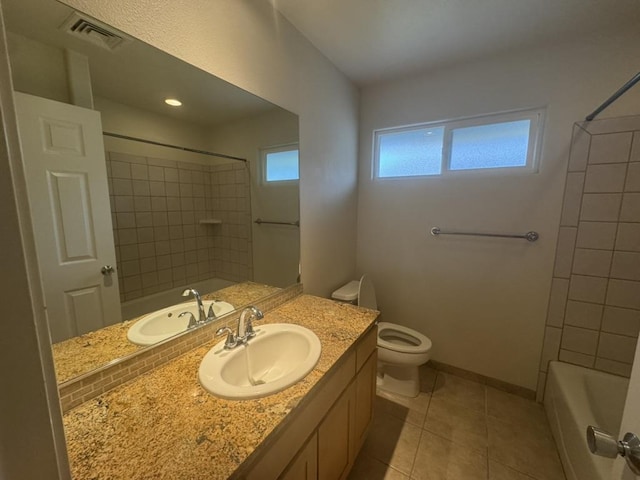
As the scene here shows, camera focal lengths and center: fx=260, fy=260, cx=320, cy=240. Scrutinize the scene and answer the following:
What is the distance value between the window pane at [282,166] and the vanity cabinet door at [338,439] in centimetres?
117

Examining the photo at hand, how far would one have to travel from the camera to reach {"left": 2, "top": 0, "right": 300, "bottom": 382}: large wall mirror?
0.73 metres

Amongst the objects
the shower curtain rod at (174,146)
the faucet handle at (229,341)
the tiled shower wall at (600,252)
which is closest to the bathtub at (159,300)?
the faucet handle at (229,341)

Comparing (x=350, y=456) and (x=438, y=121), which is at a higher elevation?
(x=438, y=121)

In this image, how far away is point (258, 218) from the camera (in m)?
1.47

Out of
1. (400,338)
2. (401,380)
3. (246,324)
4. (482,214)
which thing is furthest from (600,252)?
(246,324)

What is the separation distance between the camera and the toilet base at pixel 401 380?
192 cm

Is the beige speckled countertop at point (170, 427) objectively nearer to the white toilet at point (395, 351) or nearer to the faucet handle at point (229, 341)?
the faucet handle at point (229, 341)

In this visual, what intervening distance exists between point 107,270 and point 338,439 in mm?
1135

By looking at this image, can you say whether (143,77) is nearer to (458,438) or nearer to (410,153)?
(410,153)

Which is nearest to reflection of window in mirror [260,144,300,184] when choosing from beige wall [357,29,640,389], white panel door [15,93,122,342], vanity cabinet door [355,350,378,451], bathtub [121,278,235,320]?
bathtub [121,278,235,320]

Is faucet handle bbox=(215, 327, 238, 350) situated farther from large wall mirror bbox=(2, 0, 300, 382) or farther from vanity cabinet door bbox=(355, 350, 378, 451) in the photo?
vanity cabinet door bbox=(355, 350, 378, 451)

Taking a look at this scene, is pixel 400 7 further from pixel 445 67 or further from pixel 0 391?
pixel 0 391

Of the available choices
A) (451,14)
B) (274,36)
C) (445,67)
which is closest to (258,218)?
(274,36)

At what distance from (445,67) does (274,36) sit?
1288 millimetres
